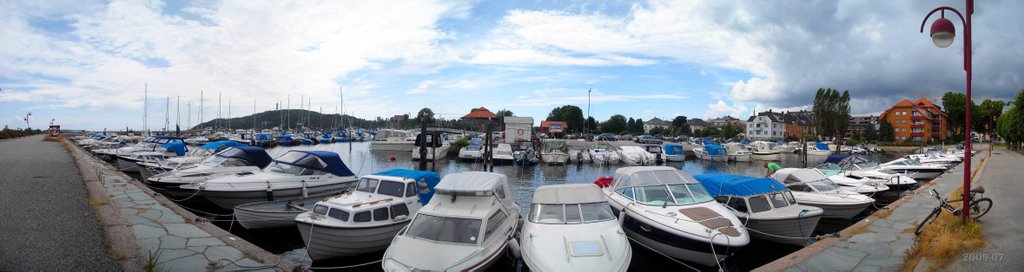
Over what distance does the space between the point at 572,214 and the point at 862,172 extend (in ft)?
77.4

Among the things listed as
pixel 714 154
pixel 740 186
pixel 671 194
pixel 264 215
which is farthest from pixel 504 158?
pixel 671 194

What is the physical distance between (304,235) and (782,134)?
136 m

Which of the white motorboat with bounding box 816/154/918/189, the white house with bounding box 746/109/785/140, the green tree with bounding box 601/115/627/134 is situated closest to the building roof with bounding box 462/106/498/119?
the green tree with bounding box 601/115/627/134

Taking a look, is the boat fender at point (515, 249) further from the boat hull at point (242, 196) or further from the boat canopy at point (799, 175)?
the boat canopy at point (799, 175)

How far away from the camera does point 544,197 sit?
11.0 meters

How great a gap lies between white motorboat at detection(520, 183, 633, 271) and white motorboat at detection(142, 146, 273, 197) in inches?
613

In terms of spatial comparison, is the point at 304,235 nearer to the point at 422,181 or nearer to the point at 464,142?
the point at 422,181

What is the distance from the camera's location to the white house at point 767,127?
4636 inches

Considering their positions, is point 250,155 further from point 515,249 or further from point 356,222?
point 515,249

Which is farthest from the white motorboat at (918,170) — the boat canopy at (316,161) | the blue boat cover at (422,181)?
the boat canopy at (316,161)

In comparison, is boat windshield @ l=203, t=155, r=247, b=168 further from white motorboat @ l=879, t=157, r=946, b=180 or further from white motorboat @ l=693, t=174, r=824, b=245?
white motorboat @ l=879, t=157, r=946, b=180

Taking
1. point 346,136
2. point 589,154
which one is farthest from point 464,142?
point 346,136

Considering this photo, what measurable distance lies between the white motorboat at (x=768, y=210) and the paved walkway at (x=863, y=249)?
133cm

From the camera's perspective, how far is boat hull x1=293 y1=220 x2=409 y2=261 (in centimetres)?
1069
